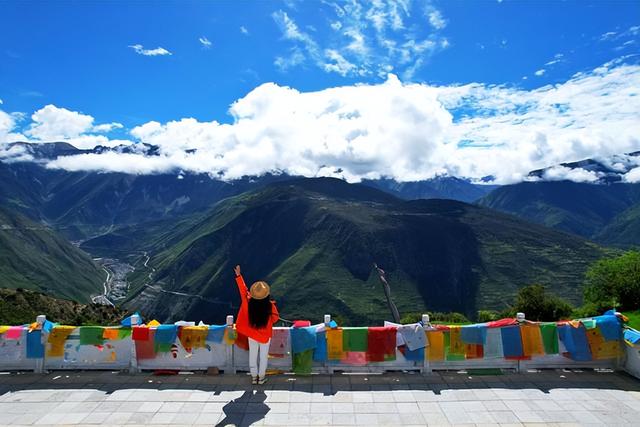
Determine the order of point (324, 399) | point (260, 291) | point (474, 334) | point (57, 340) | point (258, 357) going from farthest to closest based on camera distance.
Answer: point (57, 340) < point (474, 334) < point (258, 357) < point (260, 291) < point (324, 399)

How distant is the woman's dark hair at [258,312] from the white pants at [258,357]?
0.53 meters

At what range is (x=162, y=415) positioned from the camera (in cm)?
1086

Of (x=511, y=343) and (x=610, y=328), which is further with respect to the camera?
(x=610, y=328)

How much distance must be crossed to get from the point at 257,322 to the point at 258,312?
0.25 m

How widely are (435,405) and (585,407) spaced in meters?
3.32

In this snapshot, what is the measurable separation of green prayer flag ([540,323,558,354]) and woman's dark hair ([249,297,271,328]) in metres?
7.55

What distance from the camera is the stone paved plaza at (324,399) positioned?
10.6 meters

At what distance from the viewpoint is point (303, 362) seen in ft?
43.2

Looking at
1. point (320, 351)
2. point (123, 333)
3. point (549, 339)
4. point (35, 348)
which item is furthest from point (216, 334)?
point (549, 339)

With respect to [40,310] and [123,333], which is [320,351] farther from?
[40,310]

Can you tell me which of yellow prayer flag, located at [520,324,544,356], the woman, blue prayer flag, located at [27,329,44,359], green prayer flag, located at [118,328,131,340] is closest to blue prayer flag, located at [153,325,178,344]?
green prayer flag, located at [118,328,131,340]

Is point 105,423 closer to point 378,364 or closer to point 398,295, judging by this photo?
point 378,364

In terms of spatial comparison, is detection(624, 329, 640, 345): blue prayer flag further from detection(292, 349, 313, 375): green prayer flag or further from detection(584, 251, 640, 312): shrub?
detection(584, 251, 640, 312): shrub

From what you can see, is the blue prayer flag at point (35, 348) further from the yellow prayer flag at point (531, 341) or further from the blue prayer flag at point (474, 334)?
the yellow prayer flag at point (531, 341)
